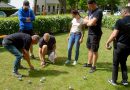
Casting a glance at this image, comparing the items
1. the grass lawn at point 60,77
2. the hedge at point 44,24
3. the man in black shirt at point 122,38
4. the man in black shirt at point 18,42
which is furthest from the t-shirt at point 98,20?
the hedge at point 44,24

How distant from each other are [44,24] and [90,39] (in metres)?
9.51

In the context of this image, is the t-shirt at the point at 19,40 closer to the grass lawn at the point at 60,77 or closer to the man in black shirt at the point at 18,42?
the man in black shirt at the point at 18,42

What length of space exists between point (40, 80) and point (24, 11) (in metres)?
2.91

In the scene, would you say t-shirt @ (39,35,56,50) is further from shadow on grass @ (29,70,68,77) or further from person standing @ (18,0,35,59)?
shadow on grass @ (29,70,68,77)

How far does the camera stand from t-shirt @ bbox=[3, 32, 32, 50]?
27.2ft

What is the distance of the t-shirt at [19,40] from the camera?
27.2 ft

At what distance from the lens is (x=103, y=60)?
449 inches

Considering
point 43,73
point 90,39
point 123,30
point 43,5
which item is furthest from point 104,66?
point 43,5

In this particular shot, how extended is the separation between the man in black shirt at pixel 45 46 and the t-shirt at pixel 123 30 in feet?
9.56

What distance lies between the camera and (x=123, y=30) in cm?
767

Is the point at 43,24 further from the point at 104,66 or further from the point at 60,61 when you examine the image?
the point at 104,66

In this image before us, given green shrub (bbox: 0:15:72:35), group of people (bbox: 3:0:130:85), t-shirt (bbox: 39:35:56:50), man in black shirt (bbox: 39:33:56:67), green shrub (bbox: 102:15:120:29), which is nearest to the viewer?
group of people (bbox: 3:0:130:85)

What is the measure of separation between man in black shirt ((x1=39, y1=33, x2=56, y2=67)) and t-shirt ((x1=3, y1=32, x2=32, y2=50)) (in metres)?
1.60

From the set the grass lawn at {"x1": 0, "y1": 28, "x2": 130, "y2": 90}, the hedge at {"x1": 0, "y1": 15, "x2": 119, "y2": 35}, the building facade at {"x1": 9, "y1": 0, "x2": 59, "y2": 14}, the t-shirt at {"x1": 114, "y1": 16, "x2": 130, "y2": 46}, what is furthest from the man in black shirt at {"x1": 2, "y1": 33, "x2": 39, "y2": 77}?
the building facade at {"x1": 9, "y1": 0, "x2": 59, "y2": 14}
